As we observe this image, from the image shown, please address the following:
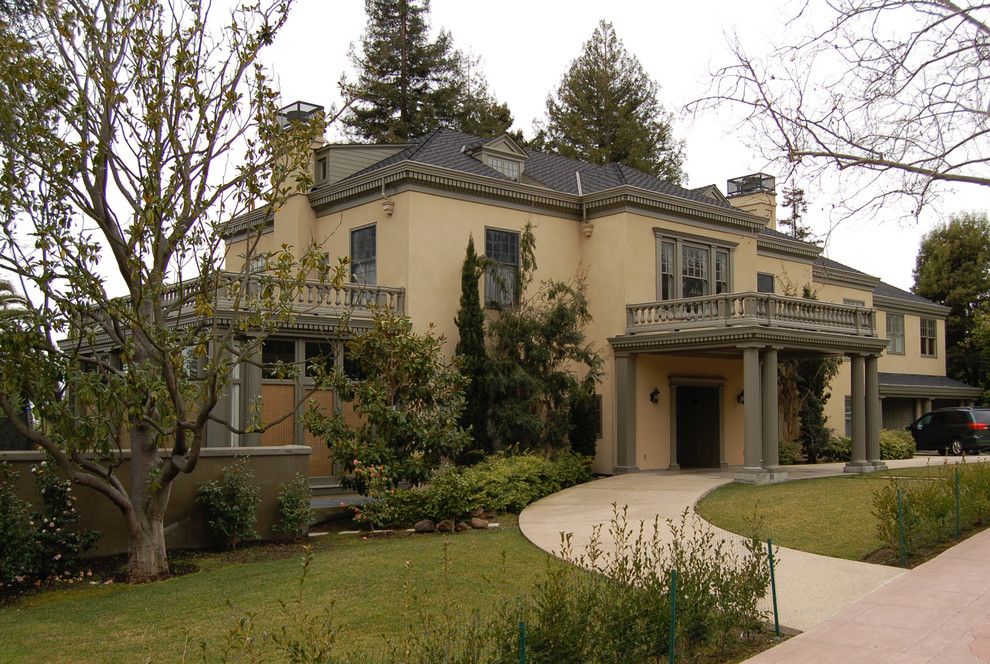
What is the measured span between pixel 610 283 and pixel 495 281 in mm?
3809

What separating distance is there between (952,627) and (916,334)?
1436 inches

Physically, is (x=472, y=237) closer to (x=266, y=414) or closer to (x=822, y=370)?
(x=266, y=414)

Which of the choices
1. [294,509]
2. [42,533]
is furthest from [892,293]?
[42,533]

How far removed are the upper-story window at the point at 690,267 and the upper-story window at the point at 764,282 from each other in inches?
165

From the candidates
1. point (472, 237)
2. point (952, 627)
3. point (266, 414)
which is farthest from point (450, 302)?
point (952, 627)

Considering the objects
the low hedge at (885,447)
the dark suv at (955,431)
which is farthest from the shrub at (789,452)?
the dark suv at (955,431)

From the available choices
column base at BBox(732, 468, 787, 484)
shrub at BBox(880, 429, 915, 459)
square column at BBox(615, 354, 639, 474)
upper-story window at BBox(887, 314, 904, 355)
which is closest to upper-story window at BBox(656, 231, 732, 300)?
square column at BBox(615, 354, 639, 474)

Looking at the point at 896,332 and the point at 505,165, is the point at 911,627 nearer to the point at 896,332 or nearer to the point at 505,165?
the point at 505,165

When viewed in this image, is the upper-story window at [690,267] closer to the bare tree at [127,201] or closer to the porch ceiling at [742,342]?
the porch ceiling at [742,342]

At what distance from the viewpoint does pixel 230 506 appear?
15.2 m

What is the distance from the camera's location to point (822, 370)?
30859 millimetres

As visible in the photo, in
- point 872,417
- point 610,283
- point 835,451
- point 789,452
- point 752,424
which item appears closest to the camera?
point 752,424

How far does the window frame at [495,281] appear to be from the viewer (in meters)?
23.5

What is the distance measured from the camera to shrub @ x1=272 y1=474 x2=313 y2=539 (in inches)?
631
